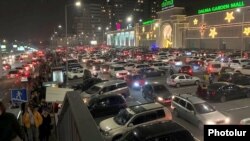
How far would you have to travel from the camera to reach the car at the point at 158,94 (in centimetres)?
2298

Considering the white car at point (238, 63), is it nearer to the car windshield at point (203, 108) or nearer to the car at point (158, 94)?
the car at point (158, 94)

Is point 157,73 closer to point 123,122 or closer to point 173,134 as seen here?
point 123,122

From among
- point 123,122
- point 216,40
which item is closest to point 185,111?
point 123,122

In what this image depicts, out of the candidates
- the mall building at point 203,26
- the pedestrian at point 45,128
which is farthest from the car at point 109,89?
the mall building at point 203,26

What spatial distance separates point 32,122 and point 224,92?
53.1ft

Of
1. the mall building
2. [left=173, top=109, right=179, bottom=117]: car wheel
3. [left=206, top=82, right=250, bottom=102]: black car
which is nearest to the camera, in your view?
[left=173, top=109, right=179, bottom=117]: car wheel

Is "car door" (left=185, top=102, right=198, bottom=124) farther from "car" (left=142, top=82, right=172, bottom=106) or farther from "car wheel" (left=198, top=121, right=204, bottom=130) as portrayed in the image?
"car" (left=142, top=82, right=172, bottom=106)

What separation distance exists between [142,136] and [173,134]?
1056 mm

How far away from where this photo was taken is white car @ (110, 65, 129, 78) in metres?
38.9

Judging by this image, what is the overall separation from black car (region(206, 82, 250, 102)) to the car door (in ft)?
19.6

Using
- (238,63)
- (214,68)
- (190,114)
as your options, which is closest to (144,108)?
(190,114)

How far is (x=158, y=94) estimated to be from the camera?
23.4 metres

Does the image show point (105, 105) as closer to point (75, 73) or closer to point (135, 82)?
point (135, 82)

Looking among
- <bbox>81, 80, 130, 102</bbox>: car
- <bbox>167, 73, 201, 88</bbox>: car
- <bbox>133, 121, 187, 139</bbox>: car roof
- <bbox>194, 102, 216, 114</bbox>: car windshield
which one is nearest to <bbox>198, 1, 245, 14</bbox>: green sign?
<bbox>167, 73, 201, 88</bbox>: car
